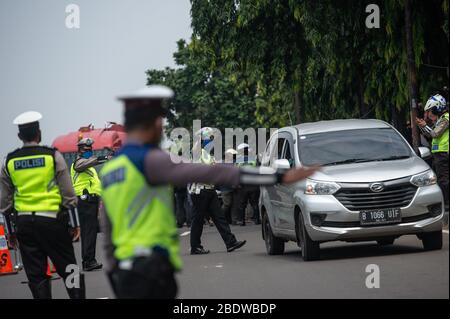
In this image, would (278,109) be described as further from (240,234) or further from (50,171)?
(50,171)

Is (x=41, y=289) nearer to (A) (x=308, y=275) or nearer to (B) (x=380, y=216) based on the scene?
(A) (x=308, y=275)

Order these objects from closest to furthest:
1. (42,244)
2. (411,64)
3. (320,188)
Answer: (42,244)
(320,188)
(411,64)

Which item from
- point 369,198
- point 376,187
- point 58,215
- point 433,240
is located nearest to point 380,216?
point 369,198

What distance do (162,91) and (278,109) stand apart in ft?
139

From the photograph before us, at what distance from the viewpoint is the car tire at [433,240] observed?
52.2ft

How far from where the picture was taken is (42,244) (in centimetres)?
1134

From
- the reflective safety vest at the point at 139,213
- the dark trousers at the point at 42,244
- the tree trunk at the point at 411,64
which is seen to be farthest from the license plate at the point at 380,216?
the tree trunk at the point at 411,64

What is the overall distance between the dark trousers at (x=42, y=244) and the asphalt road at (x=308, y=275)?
2.06 metres

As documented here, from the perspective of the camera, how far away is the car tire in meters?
15.9

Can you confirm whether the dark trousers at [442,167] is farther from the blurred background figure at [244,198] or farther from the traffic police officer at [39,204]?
the blurred background figure at [244,198]

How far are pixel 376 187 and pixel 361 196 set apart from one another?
220 millimetres

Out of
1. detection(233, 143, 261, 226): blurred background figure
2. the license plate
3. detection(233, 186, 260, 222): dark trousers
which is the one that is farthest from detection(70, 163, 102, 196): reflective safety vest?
detection(233, 186, 260, 222): dark trousers

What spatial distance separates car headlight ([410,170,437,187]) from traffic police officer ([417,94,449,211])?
3600mm

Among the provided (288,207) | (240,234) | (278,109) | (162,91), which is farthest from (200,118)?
(162,91)
